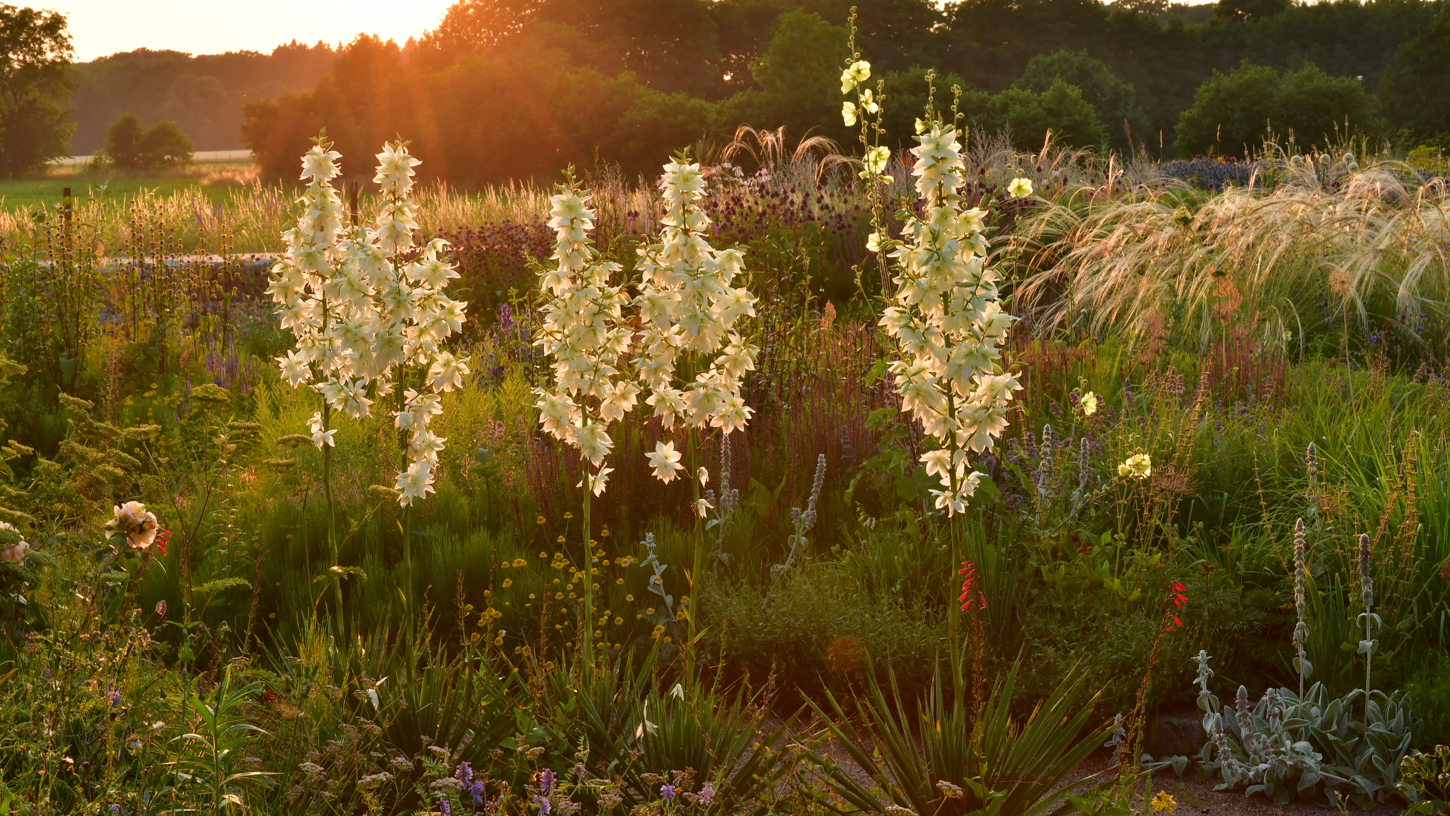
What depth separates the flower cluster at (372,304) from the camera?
298 cm

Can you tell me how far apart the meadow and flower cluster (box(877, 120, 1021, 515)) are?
3 cm

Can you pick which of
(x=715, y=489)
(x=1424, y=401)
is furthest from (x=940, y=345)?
(x=1424, y=401)

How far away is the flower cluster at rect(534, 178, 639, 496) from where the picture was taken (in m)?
2.70

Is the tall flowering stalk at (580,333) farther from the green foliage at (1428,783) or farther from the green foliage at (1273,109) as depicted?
the green foliage at (1273,109)

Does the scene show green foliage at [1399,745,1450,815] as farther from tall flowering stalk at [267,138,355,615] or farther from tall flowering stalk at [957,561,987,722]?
tall flowering stalk at [267,138,355,615]

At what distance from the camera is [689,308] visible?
262 cm

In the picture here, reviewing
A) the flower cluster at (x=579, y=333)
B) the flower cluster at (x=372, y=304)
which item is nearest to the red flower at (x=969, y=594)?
the flower cluster at (x=579, y=333)

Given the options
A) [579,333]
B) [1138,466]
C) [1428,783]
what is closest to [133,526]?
[579,333]

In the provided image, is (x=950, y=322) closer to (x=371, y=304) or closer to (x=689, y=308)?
(x=689, y=308)

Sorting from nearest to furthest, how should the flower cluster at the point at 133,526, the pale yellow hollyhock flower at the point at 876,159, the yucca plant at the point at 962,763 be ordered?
the yucca plant at the point at 962,763, the flower cluster at the point at 133,526, the pale yellow hollyhock flower at the point at 876,159

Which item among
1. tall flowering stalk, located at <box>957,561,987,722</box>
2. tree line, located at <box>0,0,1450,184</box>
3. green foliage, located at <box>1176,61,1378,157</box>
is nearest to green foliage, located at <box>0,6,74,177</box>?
tree line, located at <box>0,0,1450,184</box>

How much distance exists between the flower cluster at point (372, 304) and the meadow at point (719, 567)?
0.06ft

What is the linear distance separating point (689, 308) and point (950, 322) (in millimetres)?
641

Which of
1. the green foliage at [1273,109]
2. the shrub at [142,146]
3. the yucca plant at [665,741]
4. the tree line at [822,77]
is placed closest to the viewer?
the yucca plant at [665,741]
